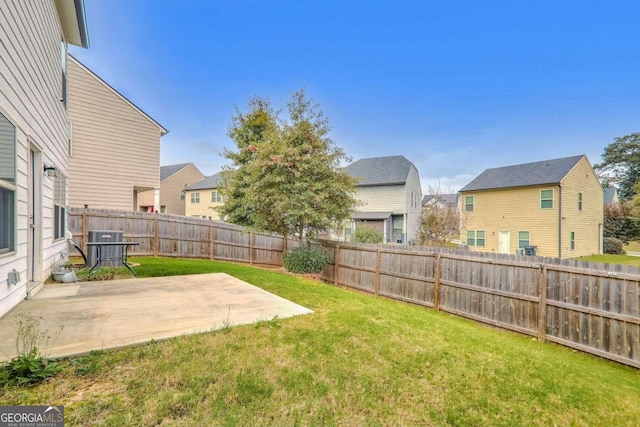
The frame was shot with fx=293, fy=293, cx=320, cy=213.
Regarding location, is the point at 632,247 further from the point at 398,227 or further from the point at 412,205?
the point at 398,227

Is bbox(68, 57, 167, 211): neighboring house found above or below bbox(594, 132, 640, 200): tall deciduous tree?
below

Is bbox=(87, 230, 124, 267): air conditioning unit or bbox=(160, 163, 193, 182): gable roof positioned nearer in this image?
bbox=(87, 230, 124, 267): air conditioning unit

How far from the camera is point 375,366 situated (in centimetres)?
293

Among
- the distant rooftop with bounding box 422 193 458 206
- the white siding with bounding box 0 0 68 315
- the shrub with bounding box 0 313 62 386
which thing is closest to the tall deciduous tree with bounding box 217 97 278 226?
the white siding with bounding box 0 0 68 315

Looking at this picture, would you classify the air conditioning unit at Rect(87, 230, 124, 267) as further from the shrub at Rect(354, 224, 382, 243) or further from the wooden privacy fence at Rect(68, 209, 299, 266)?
the shrub at Rect(354, 224, 382, 243)

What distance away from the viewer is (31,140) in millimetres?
4324

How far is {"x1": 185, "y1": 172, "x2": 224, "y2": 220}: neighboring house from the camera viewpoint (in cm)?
2830


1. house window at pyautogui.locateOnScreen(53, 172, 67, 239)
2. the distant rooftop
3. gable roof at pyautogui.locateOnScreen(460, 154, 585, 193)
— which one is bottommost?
house window at pyautogui.locateOnScreen(53, 172, 67, 239)

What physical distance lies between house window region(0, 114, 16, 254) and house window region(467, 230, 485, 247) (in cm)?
2289

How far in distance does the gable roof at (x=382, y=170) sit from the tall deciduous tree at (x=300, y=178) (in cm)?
1174

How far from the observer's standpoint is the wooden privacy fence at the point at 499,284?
4617mm

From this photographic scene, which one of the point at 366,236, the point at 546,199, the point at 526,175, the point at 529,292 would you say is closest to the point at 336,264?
the point at 529,292

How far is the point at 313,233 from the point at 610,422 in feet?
27.2

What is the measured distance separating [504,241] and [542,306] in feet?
54.0
